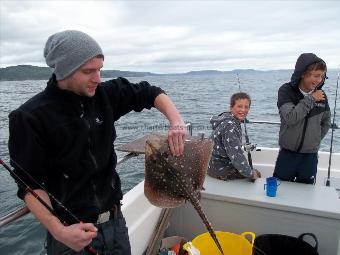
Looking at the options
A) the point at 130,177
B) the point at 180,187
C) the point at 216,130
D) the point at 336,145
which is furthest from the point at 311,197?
the point at 336,145

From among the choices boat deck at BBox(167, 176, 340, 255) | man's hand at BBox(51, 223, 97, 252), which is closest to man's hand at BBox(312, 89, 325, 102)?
boat deck at BBox(167, 176, 340, 255)

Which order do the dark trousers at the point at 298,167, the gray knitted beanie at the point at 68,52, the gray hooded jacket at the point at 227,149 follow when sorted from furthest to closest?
the dark trousers at the point at 298,167 < the gray hooded jacket at the point at 227,149 < the gray knitted beanie at the point at 68,52

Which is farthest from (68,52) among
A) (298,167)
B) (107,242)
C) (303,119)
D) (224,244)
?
(298,167)

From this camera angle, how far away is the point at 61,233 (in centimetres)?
183

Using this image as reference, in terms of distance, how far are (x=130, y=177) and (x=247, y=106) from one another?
6.69 m

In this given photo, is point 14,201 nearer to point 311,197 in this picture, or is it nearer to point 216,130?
point 216,130

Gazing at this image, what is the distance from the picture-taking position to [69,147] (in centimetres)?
207

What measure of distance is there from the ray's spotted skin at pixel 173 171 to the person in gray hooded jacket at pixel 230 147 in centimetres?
154

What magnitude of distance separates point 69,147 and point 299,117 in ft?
11.0

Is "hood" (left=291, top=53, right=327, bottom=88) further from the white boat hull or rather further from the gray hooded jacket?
the white boat hull

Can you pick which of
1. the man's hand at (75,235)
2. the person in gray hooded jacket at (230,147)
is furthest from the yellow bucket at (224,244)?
the man's hand at (75,235)

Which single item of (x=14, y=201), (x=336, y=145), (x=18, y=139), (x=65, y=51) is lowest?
(x=14, y=201)

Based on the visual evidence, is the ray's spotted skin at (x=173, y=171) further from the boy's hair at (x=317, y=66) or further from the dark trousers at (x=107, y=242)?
the boy's hair at (x=317, y=66)

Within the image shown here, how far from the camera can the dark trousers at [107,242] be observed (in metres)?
2.27
